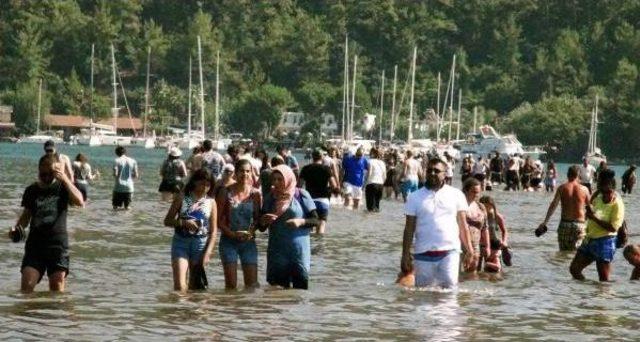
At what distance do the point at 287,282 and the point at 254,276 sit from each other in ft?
1.05

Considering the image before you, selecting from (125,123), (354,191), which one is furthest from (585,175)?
(125,123)

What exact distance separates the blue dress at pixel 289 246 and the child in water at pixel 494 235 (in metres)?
3.05

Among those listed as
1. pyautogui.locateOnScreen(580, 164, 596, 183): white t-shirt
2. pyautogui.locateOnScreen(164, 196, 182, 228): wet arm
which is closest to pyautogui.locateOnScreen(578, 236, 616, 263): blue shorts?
pyautogui.locateOnScreen(164, 196, 182, 228): wet arm

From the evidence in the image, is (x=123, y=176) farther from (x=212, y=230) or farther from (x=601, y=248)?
(x=212, y=230)

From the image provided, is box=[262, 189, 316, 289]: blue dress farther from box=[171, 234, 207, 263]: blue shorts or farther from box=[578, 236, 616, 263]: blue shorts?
box=[578, 236, 616, 263]: blue shorts

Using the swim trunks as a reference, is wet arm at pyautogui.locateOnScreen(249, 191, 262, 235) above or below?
above

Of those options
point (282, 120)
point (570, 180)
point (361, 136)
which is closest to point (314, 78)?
point (282, 120)

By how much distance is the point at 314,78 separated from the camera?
184m

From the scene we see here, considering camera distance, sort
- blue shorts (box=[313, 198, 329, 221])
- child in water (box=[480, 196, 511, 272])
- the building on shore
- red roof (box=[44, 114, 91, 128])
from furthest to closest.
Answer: red roof (box=[44, 114, 91, 128]), the building on shore, blue shorts (box=[313, 198, 329, 221]), child in water (box=[480, 196, 511, 272])

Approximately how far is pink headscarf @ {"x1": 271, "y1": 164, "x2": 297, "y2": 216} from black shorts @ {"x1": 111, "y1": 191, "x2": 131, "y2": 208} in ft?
54.6

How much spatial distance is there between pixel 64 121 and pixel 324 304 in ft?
535

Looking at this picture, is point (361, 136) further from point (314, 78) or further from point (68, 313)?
point (68, 313)

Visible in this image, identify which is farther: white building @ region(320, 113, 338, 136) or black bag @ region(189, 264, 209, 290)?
white building @ region(320, 113, 338, 136)

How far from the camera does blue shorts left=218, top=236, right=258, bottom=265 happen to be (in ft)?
53.8
